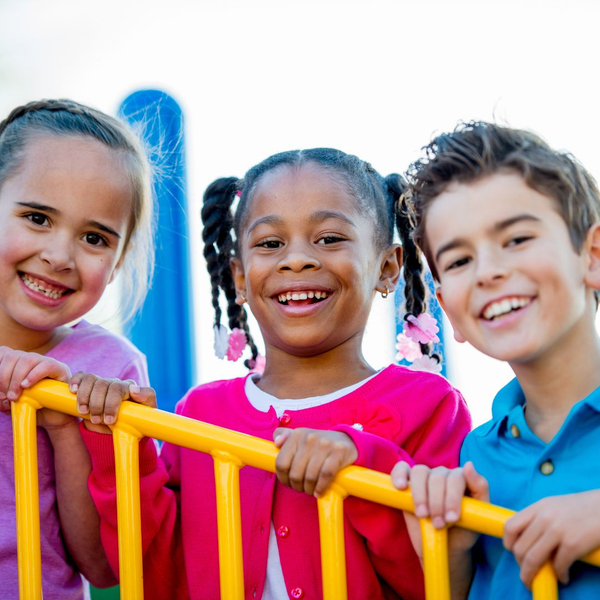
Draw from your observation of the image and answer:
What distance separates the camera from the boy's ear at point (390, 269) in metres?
2.01

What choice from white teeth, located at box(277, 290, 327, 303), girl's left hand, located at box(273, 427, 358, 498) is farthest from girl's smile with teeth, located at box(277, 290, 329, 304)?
girl's left hand, located at box(273, 427, 358, 498)

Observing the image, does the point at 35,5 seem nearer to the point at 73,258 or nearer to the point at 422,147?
the point at 73,258

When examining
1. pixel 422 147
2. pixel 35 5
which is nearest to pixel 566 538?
pixel 422 147

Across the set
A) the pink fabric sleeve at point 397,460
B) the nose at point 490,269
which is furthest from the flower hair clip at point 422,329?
the nose at point 490,269

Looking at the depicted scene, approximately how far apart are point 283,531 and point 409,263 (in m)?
0.82

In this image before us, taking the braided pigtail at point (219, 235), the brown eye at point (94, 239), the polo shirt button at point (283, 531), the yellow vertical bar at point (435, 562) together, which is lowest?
the yellow vertical bar at point (435, 562)

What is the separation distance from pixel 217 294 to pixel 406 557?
3.23 feet

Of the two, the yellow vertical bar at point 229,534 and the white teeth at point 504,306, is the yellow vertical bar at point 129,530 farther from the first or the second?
the white teeth at point 504,306

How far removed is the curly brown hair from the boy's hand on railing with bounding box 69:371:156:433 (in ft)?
1.95

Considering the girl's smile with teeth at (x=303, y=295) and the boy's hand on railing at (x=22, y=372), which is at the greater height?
the girl's smile with teeth at (x=303, y=295)

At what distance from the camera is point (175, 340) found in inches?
101

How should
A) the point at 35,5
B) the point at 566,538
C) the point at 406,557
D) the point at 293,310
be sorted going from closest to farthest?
the point at 566,538 → the point at 406,557 → the point at 293,310 → the point at 35,5

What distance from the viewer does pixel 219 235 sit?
2227 millimetres

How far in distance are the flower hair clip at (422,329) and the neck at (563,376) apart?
2.20ft
